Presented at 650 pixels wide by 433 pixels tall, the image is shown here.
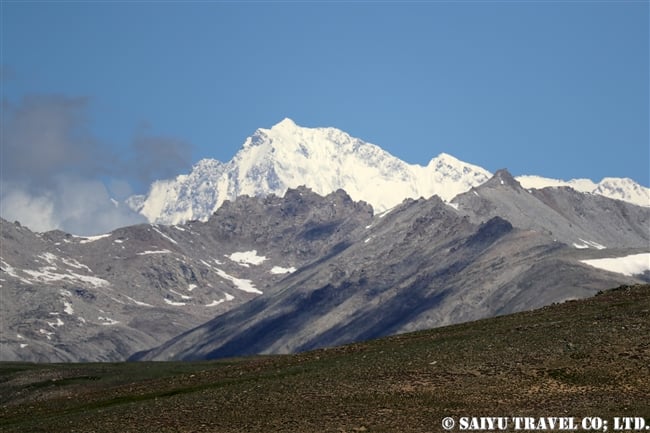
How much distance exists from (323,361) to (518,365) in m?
21.0

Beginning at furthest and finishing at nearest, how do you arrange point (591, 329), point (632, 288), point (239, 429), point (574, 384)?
point (632, 288), point (591, 329), point (574, 384), point (239, 429)

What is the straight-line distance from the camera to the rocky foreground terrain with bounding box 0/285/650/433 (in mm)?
75625

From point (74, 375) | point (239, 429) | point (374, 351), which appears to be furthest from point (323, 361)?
point (74, 375)

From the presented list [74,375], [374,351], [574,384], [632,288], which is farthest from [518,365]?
[74,375]

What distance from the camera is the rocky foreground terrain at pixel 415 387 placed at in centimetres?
7562

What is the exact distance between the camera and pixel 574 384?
79.9 meters

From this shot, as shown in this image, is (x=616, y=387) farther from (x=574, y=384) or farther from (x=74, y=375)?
(x=74, y=375)

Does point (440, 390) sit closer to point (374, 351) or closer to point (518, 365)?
point (518, 365)

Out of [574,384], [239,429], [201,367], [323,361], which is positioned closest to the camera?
[239,429]

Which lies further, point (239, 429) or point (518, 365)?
point (518, 365)

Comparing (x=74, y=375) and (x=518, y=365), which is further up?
(x=74, y=375)

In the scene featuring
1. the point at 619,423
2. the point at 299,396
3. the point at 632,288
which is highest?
the point at 632,288

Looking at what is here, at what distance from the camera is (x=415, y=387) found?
82.6 meters

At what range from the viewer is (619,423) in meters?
69.6
